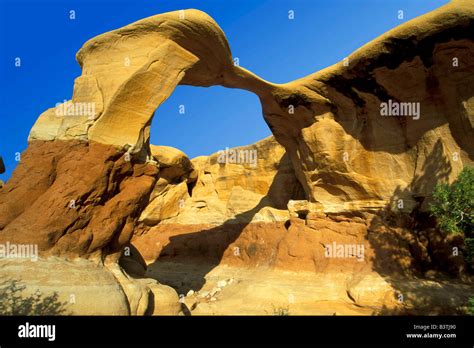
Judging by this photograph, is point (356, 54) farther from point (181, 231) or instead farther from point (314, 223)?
point (181, 231)

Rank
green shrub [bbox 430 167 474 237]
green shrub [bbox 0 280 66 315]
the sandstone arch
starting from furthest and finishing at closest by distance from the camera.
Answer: green shrub [bbox 430 167 474 237], the sandstone arch, green shrub [bbox 0 280 66 315]

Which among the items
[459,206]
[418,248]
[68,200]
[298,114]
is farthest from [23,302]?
[298,114]

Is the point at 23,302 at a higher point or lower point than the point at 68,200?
lower

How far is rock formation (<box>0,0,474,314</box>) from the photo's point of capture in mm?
7125

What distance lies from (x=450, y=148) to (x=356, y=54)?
13.8ft

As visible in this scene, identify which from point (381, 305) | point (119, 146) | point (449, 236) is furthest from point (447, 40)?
point (119, 146)

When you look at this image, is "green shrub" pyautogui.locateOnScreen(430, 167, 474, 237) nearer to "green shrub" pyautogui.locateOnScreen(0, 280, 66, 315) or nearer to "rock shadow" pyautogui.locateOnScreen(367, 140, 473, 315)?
"rock shadow" pyautogui.locateOnScreen(367, 140, 473, 315)

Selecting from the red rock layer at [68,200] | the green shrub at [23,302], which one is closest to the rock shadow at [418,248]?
the red rock layer at [68,200]

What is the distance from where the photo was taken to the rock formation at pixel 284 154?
281 inches

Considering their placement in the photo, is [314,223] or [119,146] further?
[314,223]

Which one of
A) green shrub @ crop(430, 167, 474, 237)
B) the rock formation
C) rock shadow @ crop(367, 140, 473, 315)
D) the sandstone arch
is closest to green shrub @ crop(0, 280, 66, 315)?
the rock formation

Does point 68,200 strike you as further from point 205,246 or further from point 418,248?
point 205,246

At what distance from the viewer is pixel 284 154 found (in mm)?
18203

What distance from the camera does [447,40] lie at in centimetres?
970
